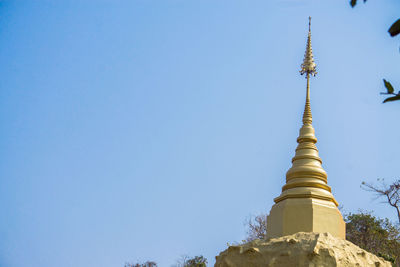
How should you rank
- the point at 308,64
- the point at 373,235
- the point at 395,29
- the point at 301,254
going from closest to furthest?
the point at 395,29, the point at 301,254, the point at 308,64, the point at 373,235

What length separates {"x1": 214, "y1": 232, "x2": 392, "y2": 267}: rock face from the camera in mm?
8773

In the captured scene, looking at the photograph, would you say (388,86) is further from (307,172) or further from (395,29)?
(307,172)

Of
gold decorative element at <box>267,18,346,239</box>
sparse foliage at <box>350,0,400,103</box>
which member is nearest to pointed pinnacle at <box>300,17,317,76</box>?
gold decorative element at <box>267,18,346,239</box>

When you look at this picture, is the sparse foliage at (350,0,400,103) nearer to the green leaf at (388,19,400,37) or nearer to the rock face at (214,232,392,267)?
the green leaf at (388,19,400,37)

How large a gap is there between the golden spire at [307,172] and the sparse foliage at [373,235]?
15262mm

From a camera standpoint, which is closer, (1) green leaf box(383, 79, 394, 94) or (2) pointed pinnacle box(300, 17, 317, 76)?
(1) green leaf box(383, 79, 394, 94)

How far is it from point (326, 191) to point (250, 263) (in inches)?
112

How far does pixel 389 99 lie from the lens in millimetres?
Result: 2457

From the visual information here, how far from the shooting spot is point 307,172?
37.1ft

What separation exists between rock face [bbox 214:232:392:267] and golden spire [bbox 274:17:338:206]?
66.2 inches

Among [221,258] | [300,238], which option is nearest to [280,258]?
[300,238]

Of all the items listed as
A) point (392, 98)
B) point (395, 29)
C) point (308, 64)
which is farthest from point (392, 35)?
point (308, 64)

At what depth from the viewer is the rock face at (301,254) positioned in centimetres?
877

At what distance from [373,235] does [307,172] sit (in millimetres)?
17774
